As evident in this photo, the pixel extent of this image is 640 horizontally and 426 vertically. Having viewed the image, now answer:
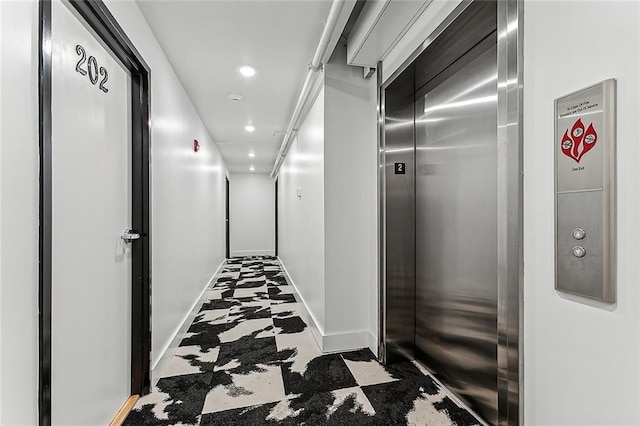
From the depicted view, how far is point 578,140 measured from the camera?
846 mm

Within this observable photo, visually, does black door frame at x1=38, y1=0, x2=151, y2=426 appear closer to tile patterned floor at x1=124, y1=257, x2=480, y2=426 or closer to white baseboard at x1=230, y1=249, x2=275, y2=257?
tile patterned floor at x1=124, y1=257, x2=480, y2=426

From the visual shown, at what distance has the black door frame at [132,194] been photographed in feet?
3.25

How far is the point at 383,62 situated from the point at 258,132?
283 cm

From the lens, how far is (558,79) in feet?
2.99

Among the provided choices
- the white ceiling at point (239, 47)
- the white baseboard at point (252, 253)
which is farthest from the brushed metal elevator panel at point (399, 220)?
the white baseboard at point (252, 253)

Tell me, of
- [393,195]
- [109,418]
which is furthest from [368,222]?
[109,418]

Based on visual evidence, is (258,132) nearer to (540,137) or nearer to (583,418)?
(540,137)

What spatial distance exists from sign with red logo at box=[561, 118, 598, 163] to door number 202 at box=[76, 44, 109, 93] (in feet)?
6.33

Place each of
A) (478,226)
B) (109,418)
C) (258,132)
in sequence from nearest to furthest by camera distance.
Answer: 1. (109,418)
2. (478,226)
3. (258,132)

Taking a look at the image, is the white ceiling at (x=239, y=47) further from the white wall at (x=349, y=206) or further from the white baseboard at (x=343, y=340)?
the white baseboard at (x=343, y=340)

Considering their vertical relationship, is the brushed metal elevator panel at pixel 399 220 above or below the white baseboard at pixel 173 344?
above

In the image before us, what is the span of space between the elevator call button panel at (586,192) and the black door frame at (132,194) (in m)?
1.68

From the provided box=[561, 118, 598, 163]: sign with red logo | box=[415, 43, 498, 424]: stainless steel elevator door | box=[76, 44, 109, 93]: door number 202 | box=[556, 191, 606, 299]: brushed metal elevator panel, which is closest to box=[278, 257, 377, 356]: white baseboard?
box=[415, 43, 498, 424]: stainless steel elevator door

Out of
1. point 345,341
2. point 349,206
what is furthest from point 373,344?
point 349,206
